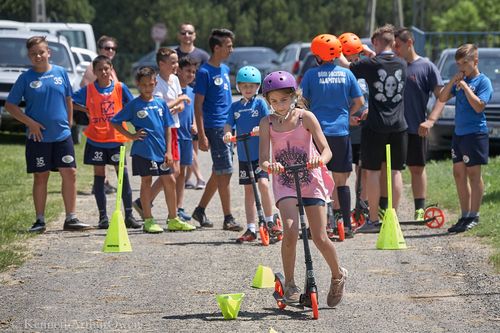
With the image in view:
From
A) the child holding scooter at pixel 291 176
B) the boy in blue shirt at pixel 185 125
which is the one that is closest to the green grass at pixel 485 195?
the child holding scooter at pixel 291 176

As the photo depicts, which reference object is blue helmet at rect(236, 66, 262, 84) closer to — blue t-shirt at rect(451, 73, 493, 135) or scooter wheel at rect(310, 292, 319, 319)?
blue t-shirt at rect(451, 73, 493, 135)

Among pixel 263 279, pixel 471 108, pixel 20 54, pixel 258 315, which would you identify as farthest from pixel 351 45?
pixel 20 54

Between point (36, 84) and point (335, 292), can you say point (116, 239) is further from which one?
point (335, 292)

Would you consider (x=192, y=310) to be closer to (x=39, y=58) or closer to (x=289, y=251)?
(x=289, y=251)

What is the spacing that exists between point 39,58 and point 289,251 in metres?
4.66

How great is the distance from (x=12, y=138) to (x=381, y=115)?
14480 mm

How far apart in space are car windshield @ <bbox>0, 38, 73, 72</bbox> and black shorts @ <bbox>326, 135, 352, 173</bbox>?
12763mm

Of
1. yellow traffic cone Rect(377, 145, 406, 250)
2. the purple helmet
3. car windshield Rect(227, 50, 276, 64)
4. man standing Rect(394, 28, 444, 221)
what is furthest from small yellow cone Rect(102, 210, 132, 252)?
car windshield Rect(227, 50, 276, 64)

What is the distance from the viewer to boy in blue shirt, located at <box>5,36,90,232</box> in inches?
488

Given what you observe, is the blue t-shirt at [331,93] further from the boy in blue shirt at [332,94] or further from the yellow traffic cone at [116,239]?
the yellow traffic cone at [116,239]

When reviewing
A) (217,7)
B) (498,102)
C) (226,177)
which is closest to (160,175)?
(226,177)

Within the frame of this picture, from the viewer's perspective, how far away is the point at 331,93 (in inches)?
459

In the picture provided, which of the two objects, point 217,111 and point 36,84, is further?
point 217,111

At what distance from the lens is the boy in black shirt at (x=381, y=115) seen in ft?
40.0
